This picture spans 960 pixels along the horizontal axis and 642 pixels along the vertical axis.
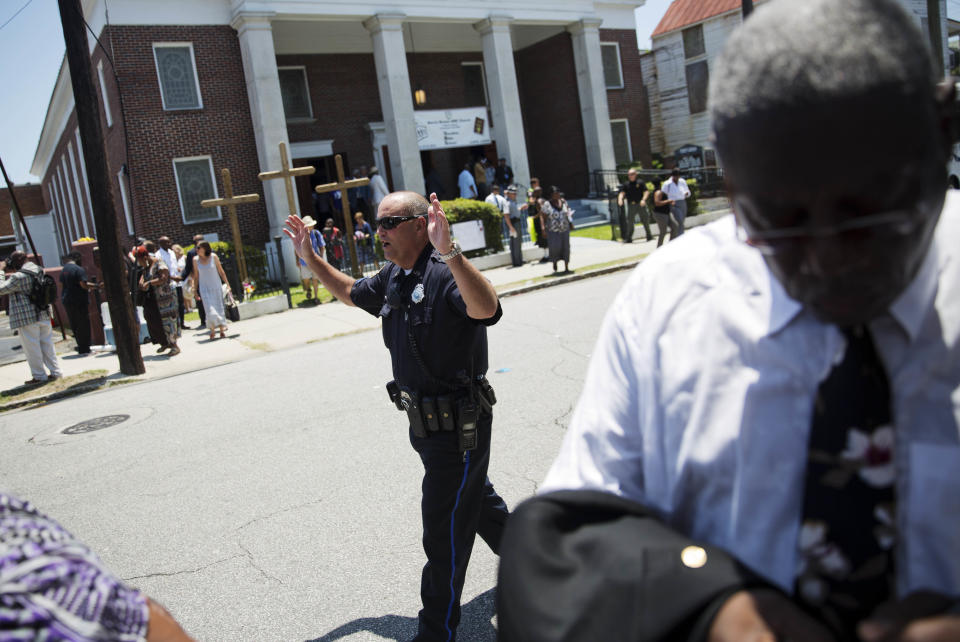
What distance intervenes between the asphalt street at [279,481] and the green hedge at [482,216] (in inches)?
310

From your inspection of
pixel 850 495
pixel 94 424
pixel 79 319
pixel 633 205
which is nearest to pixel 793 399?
pixel 850 495

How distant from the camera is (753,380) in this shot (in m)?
0.97

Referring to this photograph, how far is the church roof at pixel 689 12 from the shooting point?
32.7 metres

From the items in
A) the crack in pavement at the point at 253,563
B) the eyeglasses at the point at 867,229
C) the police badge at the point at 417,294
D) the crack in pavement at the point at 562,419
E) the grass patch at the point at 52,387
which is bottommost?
the crack in pavement at the point at 253,563

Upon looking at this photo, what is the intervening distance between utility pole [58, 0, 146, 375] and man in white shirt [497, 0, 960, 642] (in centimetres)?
1106

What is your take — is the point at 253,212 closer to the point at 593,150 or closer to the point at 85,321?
the point at 85,321

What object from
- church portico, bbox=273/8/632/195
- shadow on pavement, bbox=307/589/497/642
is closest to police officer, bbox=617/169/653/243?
church portico, bbox=273/8/632/195

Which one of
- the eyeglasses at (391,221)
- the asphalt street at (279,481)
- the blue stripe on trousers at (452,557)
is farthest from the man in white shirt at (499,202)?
the blue stripe on trousers at (452,557)

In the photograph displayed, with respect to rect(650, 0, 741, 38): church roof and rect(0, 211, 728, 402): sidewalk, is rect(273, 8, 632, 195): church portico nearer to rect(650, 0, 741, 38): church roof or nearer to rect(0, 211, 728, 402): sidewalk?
rect(0, 211, 728, 402): sidewalk

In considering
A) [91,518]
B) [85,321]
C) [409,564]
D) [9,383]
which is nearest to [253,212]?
[85,321]

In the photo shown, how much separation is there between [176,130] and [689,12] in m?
24.3

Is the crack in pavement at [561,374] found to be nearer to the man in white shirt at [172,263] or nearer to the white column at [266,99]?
the man in white shirt at [172,263]

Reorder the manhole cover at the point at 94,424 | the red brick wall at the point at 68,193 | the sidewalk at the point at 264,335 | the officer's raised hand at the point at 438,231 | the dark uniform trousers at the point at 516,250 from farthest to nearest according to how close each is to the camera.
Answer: the red brick wall at the point at 68,193
the dark uniform trousers at the point at 516,250
the sidewalk at the point at 264,335
the manhole cover at the point at 94,424
the officer's raised hand at the point at 438,231

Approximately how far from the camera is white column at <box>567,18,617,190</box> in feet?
86.2
